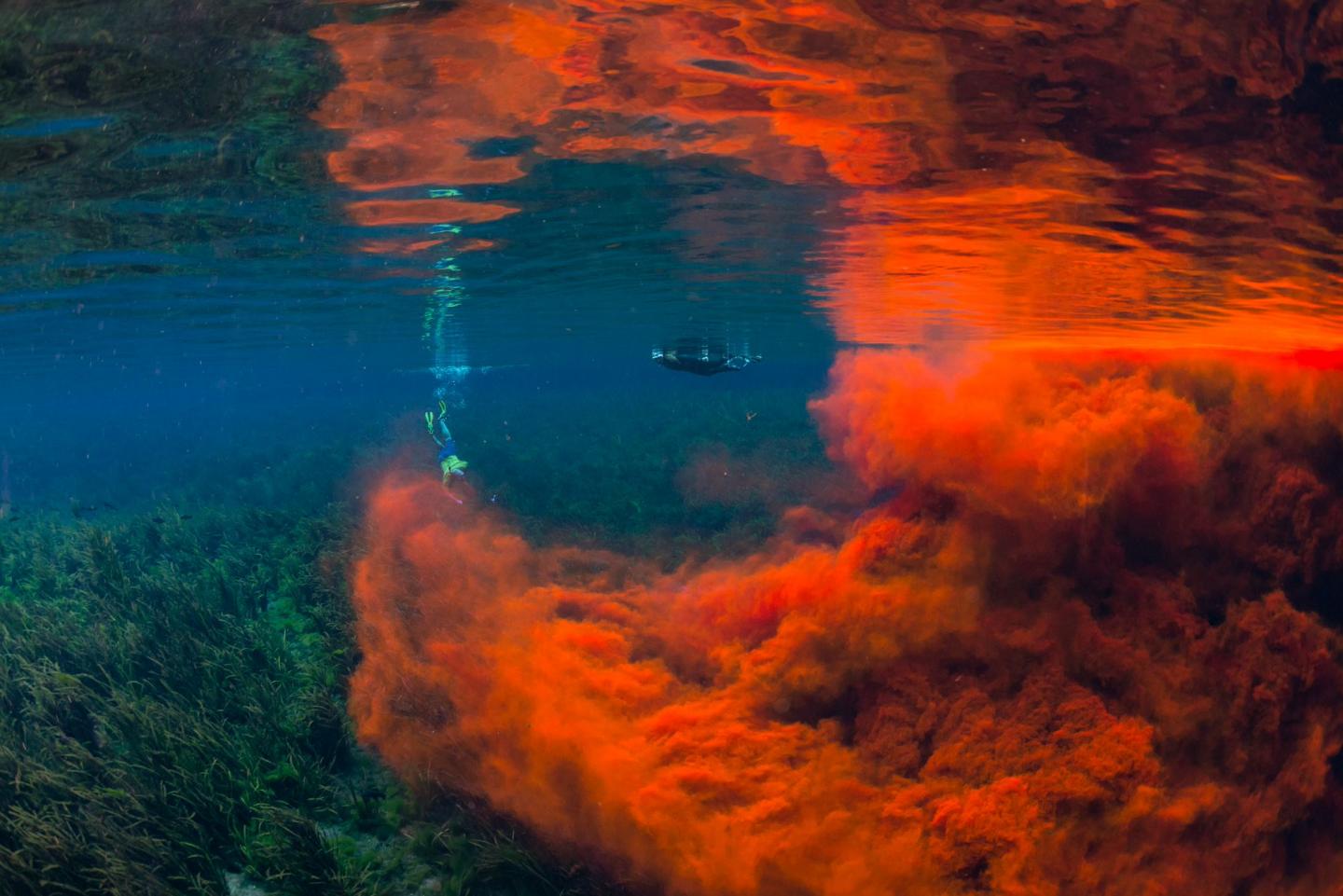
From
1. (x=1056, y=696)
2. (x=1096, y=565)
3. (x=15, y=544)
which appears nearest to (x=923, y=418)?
(x=1096, y=565)

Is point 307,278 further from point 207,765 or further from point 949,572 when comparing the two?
point 949,572

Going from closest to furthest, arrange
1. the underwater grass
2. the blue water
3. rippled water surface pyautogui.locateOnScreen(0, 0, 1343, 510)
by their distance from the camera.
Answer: the underwater grass < rippled water surface pyautogui.locateOnScreen(0, 0, 1343, 510) < the blue water

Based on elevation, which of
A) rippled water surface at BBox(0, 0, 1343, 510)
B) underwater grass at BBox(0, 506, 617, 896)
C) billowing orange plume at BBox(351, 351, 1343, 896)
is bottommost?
underwater grass at BBox(0, 506, 617, 896)

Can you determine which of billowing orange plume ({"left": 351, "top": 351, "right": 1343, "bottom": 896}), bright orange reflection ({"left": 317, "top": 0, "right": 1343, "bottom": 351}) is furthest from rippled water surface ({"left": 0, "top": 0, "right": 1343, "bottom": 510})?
billowing orange plume ({"left": 351, "top": 351, "right": 1343, "bottom": 896})

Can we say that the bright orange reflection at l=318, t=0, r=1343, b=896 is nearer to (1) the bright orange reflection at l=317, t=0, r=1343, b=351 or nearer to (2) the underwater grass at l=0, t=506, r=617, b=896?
(1) the bright orange reflection at l=317, t=0, r=1343, b=351

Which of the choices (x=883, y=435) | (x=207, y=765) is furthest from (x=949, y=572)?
(x=207, y=765)

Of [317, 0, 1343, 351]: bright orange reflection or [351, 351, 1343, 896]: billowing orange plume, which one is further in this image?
[317, 0, 1343, 351]: bright orange reflection
